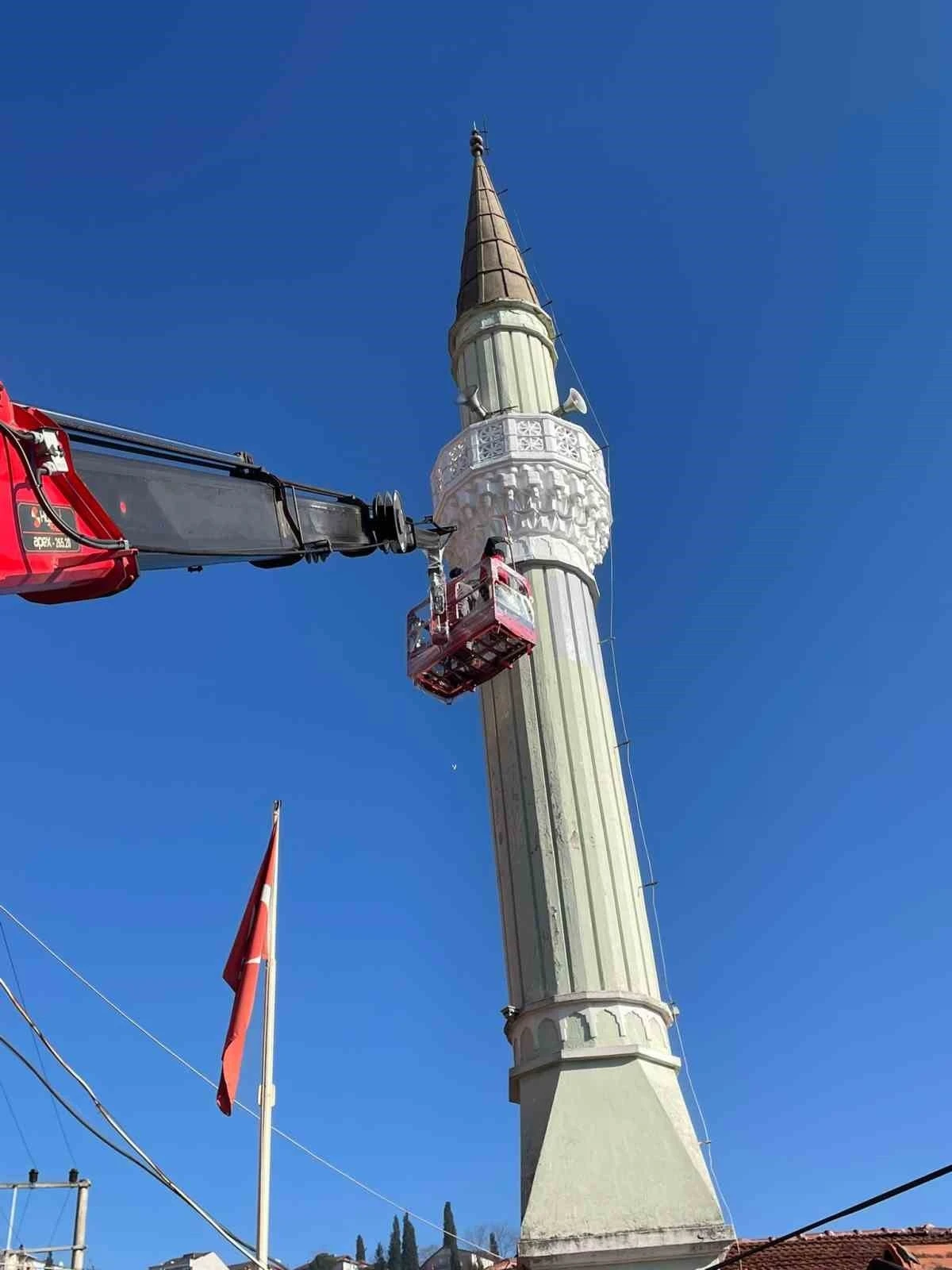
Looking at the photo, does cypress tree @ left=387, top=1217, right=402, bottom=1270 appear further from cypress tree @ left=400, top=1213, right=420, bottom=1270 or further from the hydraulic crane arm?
the hydraulic crane arm

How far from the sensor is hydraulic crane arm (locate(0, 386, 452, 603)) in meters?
6.55

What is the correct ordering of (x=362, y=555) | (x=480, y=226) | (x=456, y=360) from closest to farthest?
1. (x=362, y=555)
2. (x=456, y=360)
3. (x=480, y=226)

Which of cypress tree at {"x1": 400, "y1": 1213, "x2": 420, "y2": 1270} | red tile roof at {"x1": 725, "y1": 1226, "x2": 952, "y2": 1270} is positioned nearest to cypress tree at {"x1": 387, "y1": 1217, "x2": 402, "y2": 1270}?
cypress tree at {"x1": 400, "y1": 1213, "x2": 420, "y2": 1270}

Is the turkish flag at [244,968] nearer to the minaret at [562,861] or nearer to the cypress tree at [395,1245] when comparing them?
the minaret at [562,861]

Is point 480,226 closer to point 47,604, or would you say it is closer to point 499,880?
point 499,880

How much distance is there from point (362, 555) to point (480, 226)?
12.7 m

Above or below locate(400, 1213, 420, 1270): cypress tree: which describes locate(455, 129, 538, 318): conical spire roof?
above

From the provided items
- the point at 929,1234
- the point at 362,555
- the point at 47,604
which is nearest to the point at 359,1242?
the point at 929,1234

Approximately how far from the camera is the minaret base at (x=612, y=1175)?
1193cm

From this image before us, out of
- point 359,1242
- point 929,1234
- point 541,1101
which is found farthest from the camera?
point 359,1242

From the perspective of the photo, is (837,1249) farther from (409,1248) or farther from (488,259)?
(409,1248)

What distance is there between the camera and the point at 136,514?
816cm

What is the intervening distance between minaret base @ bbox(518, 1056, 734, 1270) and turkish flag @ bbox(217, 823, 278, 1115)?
11.0 feet

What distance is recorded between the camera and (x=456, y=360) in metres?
20.4
